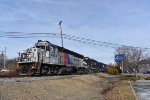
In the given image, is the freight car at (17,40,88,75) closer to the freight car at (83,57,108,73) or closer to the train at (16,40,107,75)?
the train at (16,40,107,75)

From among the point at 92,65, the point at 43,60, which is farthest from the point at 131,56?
the point at 43,60

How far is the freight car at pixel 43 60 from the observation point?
36.0 meters

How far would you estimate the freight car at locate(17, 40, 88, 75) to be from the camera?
3603 centimetres

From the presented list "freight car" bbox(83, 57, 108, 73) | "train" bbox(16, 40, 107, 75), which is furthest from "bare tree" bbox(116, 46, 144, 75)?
"train" bbox(16, 40, 107, 75)

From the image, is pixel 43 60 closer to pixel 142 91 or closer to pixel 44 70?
pixel 44 70

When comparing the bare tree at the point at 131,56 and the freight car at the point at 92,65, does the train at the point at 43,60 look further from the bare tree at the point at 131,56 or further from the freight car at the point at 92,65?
the bare tree at the point at 131,56

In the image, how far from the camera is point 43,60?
124ft

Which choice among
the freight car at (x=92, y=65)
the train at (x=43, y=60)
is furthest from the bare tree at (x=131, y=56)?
the train at (x=43, y=60)

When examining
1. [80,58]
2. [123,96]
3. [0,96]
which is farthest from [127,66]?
[0,96]

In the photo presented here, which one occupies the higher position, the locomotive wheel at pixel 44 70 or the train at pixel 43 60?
the train at pixel 43 60

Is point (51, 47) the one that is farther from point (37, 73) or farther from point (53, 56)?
point (37, 73)

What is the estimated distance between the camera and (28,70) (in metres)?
35.7

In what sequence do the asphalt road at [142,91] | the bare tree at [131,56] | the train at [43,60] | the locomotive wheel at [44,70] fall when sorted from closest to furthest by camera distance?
the asphalt road at [142,91]
the train at [43,60]
the locomotive wheel at [44,70]
the bare tree at [131,56]

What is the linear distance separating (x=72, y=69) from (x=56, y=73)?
34.7 ft
